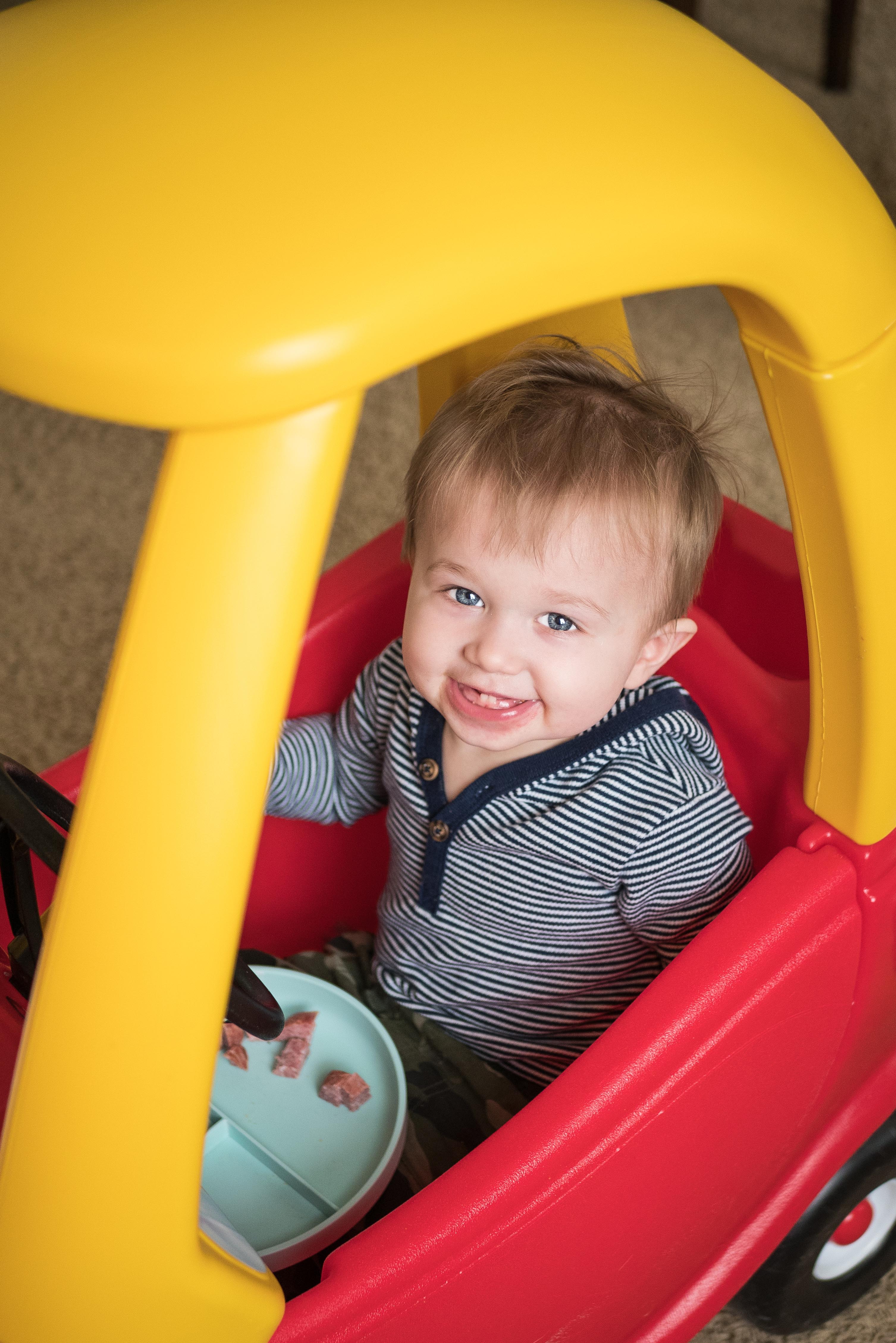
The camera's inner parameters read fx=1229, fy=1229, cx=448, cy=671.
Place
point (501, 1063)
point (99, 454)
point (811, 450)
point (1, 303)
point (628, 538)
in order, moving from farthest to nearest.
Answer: point (99, 454)
point (501, 1063)
point (628, 538)
point (811, 450)
point (1, 303)

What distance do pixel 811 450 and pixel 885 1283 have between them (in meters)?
0.65

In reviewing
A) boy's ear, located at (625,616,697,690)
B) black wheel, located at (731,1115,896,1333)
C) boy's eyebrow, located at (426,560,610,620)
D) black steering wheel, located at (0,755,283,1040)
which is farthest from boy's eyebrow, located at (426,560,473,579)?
black wheel, located at (731,1115,896,1333)

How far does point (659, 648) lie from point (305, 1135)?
35cm

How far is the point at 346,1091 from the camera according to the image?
2.36 ft

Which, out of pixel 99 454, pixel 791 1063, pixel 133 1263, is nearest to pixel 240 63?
pixel 133 1263

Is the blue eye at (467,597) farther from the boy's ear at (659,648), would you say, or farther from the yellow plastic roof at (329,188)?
the yellow plastic roof at (329,188)

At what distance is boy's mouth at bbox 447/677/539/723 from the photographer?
67 cm

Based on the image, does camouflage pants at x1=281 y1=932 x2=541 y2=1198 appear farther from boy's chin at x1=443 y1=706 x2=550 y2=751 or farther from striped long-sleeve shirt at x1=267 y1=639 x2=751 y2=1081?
boy's chin at x1=443 y1=706 x2=550 y2=751

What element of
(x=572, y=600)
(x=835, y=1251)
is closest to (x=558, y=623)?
(x=572, y=600)

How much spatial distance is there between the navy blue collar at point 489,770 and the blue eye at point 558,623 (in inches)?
4.1

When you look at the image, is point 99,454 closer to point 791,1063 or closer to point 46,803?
point 46,803

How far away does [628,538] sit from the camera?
0.63 m

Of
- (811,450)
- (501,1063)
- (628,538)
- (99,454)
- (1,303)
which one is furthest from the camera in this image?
(99,454)

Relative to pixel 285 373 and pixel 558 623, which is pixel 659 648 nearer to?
pixel 558 623
